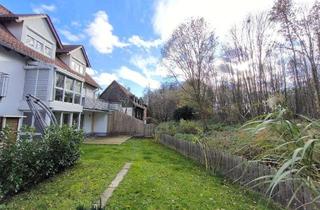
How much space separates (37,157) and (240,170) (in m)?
5.55

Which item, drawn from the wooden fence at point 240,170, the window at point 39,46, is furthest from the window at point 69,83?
the wooden fence at point 240,170

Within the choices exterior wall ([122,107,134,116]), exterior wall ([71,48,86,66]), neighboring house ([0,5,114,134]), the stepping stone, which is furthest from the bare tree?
exterior wall ([122,107,134,116])

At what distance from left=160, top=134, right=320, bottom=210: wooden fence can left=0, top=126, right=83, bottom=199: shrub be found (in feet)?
15.3

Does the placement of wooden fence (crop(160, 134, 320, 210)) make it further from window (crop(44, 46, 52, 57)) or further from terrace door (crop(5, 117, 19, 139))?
window (crop(44, 46, 52, 57))

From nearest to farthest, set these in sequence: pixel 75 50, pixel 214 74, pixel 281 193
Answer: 1. pixel 281 193
2. pixel 75 50
3. pixel 214 74

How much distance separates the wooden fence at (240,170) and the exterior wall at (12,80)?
8186 millimetres

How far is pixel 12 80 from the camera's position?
33.2 ft

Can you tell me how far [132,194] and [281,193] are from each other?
10.4 ft

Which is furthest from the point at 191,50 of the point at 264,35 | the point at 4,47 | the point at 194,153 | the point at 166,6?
the point at 4,47

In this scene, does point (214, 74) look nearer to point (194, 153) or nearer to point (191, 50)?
point (191, 50)

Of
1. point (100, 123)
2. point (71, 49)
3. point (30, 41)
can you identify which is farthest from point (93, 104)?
point (30, 41)

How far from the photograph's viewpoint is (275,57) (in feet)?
49.8

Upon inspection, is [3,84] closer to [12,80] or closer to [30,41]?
[12,80]

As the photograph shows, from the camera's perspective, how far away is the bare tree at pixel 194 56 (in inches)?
701
